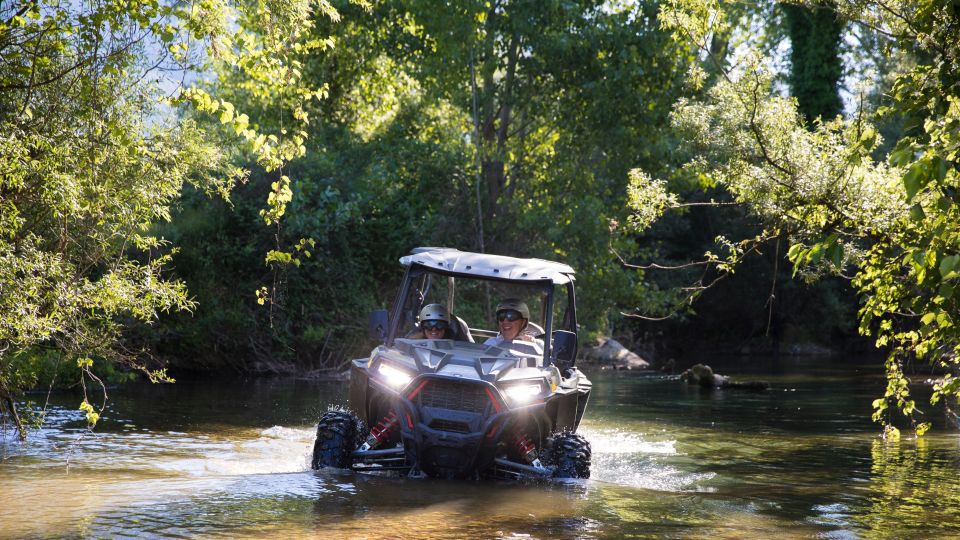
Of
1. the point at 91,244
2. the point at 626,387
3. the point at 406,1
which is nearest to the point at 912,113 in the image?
the point at 91,244

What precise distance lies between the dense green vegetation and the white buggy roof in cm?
157

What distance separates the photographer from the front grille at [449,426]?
31.5 ft

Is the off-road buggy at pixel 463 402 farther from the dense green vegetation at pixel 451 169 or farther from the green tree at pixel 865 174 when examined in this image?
the green tree at pixel 865 174

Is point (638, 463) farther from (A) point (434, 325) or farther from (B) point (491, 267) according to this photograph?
(B) point (491, 267)

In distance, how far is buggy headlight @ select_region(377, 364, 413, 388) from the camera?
32.4ft

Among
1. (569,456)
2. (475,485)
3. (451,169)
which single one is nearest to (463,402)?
(475,485)

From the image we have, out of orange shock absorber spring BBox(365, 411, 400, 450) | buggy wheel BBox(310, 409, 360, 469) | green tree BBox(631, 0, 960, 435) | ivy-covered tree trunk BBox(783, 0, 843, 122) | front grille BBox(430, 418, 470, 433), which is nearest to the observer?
green tree BBox(631, 0, 960, 435)

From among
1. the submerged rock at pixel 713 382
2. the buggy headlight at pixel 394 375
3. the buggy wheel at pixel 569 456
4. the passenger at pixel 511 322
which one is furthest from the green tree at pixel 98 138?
the submerged rock at pixel 713 382

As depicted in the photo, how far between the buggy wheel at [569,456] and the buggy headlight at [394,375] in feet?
5.45

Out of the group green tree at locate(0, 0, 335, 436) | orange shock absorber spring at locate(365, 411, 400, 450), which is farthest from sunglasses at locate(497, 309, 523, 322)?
green tree at locate(0, 0, 335, 436)

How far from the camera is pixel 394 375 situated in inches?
395

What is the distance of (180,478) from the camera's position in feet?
33.5

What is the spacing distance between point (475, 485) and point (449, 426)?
77 cm

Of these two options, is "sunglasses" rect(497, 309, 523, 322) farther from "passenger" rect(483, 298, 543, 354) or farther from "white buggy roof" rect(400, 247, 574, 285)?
"white buggy roof" rect(400, 247, 574, 285)
